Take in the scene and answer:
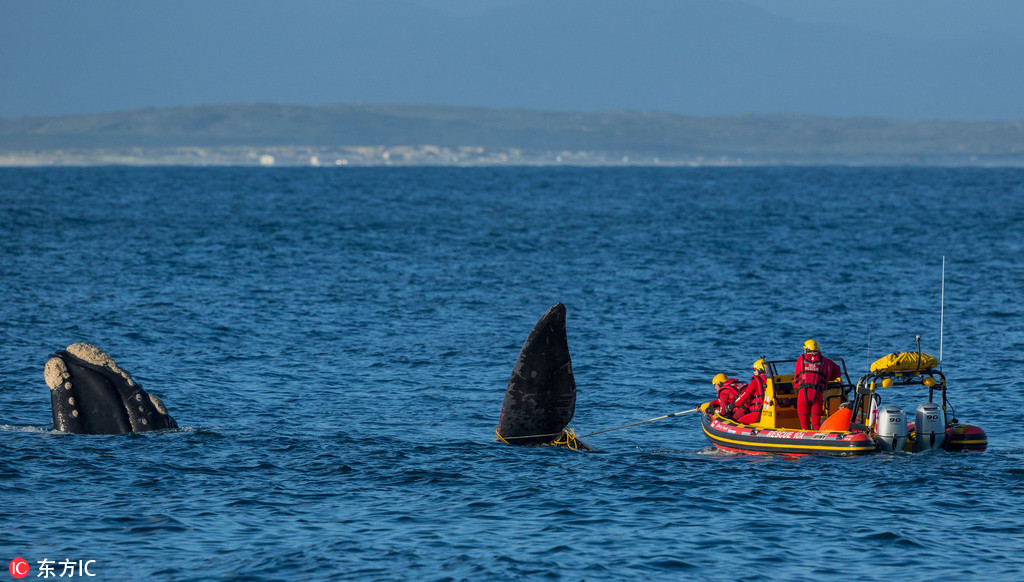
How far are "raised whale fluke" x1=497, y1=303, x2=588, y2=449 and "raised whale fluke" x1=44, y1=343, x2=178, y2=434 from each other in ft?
21.6

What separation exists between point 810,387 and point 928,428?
224 centimetres

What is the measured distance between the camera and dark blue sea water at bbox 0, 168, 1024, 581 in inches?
654

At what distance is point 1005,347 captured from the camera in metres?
34.1

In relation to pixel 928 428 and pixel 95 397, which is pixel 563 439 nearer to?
pixel 928 428

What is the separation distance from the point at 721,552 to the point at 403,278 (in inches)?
1452

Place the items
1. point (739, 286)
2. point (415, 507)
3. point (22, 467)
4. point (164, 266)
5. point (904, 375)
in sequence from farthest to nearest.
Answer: point (164, 266) < point (739, 286) < point (904, 375) < point (22, 467) < point (415, 507)

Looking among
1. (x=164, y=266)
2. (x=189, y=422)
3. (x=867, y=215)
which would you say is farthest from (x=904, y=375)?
(x=867, y=215)

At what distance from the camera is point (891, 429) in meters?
21.6

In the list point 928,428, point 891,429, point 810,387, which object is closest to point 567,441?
point 810,387

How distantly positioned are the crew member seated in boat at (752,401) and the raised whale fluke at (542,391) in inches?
127

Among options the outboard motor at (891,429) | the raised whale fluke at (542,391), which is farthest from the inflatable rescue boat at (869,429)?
the raised whale fluke at (542,391)

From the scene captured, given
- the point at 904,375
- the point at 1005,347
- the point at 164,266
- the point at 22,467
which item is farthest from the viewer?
the point at 164,266

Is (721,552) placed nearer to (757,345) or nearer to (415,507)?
(415,507)

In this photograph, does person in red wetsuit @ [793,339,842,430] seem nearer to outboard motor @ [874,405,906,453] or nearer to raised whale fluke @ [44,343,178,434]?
outboard motor @ [874,405,906,453]
